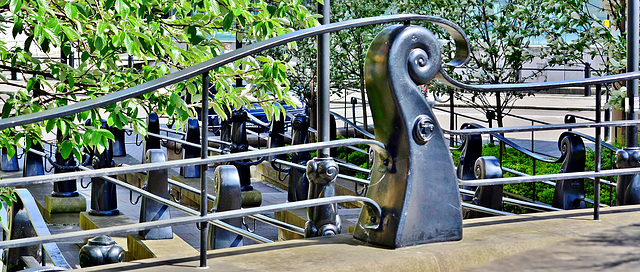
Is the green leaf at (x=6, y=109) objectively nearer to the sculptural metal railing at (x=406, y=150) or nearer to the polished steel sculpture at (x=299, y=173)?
the sculptural metal railing at (x=406, y=150)

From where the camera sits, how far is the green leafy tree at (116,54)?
12.4 ft

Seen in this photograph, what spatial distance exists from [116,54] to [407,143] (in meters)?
1.99

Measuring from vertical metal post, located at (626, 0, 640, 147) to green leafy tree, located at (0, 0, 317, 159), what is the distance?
9.13 ft

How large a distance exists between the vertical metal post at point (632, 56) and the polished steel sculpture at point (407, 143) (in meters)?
3.11

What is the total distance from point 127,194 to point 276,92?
7296 mm

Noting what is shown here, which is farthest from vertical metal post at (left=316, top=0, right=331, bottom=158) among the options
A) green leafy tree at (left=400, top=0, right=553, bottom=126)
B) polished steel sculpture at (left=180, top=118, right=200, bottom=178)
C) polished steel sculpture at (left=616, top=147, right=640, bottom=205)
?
green leafy tree at (left=400, top=0, right=553, bottom=126)

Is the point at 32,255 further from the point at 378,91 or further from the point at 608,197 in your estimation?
the point at 608,197

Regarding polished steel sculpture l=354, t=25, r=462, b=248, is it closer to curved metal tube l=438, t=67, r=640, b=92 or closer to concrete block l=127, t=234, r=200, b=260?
curved metal tube l=438, t=67, r=640, b=92

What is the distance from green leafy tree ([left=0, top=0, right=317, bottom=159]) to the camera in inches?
149

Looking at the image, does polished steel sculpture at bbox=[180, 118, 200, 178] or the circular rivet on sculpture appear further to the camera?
polished steel sculpture at bbox=[180, 118, 200, 178]

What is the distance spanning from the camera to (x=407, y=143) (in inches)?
146

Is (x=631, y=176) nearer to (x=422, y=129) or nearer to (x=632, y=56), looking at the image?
(x=632, y=56)

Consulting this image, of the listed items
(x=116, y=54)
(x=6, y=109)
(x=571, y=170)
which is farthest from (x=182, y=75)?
(x=571, y=170)

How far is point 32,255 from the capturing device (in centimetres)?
459
